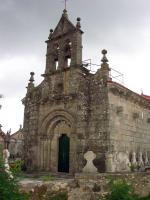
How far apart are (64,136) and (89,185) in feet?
20.4

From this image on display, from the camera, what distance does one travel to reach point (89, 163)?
1581 centimetres

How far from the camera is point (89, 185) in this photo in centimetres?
1310

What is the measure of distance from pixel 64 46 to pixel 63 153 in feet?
22.8

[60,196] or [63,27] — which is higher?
[63,27]

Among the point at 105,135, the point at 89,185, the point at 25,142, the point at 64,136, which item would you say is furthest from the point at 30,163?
the point at 89,185

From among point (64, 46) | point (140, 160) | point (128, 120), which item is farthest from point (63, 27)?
point (140, 160)

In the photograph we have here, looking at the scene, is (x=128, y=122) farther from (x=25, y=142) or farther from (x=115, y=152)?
(x=25, y=142)

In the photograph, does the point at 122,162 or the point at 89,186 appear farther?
the point at 122,162

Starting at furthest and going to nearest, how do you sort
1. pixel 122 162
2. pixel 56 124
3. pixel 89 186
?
1. pixel 56 124
2. pixel 122 162
3. pixel 89 186

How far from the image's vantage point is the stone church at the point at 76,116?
16.5m

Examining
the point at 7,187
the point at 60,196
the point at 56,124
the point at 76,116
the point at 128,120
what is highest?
the point at 76,116

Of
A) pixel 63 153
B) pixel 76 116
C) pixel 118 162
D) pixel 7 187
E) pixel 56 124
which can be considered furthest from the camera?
pixel 56 124

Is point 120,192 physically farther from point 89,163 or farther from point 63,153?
point 63,153

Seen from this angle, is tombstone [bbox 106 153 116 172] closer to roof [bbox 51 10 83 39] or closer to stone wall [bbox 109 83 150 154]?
stone wall [bbox 109 83 150 154]
